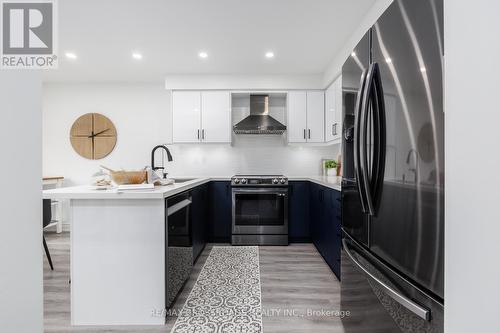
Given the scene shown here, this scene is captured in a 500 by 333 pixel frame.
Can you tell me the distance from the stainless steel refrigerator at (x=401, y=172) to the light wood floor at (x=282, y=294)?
0.63 metres

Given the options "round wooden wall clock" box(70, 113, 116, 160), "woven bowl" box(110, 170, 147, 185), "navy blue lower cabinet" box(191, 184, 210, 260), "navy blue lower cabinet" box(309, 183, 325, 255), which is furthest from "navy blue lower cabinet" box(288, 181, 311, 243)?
"round wooden wall clock" box(70, 113, 116, 160)

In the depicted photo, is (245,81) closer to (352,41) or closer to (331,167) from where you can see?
(352,41)

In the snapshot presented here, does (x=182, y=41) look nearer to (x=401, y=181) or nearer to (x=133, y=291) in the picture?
(x=133, y=291)

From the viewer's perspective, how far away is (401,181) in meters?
0.88

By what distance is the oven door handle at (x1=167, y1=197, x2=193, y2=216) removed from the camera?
1.83 meters

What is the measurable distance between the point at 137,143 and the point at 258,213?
242 centimetres

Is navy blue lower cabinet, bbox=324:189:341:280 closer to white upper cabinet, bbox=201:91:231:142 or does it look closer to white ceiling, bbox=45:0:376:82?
white ceiling, bbox=45:0:376:82

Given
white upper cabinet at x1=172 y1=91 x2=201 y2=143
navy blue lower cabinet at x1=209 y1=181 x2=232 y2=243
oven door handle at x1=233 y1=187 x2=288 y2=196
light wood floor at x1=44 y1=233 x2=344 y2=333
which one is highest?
white upper cabinet at x1=172 y1=91 x2=201 y2=143

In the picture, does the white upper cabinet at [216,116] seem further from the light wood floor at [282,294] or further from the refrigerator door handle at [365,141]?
the refrigerator door handle at [365,141]

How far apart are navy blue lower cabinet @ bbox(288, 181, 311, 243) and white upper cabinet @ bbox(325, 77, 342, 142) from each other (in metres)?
0.78

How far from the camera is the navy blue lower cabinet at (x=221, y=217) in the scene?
11.8 feet

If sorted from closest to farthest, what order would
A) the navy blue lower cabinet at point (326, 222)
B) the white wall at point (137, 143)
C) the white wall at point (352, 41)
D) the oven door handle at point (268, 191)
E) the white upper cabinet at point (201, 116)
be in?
1. the white wall at point (352, 41)
2. the navy blue lower cabinet at point (326, 222)
3. the oven door handle at point (268, 191)
4. the white upper cabinet at point (201, 116)
5. the white wall at point (137, 143)

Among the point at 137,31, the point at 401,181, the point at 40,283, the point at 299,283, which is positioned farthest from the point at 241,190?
the point at 40,283
